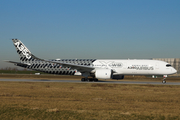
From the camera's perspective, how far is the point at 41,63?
136 ft

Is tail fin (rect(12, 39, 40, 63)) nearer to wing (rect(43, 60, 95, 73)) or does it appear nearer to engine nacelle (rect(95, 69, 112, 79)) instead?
wing (rect(43, 60, 95, 73))

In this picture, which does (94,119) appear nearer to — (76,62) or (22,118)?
(22,118)

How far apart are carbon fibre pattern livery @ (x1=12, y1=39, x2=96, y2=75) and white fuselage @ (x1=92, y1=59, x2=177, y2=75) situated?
5003mm

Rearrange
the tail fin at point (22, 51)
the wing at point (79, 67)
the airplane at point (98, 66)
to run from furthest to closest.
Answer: the tail fin at point (22, 51), the wing at point (79, 67), the airplane at point (98, 66)

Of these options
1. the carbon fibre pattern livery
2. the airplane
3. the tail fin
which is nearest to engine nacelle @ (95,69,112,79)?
the airplane

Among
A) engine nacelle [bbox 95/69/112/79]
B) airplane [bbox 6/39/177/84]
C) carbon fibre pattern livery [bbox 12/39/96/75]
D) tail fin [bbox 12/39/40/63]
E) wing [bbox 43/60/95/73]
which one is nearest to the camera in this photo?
engine nacelle [bbox 95/69/112/79]

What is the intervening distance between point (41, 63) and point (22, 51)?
4317 mm

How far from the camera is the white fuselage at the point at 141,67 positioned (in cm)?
3594

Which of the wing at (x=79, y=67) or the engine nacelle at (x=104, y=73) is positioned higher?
the wing at (x=79, y=67)

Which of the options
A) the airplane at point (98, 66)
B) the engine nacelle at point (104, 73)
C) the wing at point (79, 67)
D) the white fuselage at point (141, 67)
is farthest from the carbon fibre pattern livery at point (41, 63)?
the white fuselage at point (141, 67)

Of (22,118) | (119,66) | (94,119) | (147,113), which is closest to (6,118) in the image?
(22,118)

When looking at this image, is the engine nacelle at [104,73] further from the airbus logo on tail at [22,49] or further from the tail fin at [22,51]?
the airbus logo on tail at [22,49]

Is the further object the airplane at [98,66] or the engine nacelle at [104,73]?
→ the airplane at [98,66]

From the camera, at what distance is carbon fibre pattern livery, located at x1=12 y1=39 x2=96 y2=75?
40.0 m
